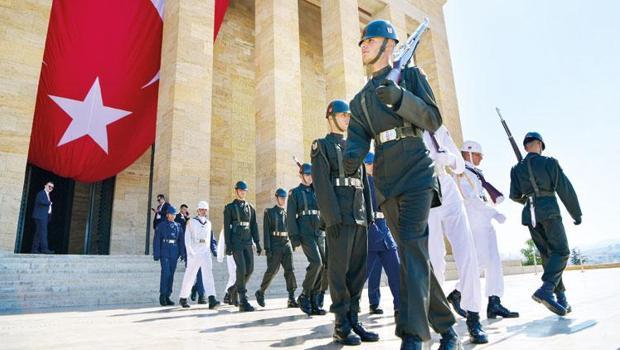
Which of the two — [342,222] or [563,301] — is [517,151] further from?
[342,222]

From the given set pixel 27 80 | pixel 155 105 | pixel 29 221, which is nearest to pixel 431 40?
pixel 155 105

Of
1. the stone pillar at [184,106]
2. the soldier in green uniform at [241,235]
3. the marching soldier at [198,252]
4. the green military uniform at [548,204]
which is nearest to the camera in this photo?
the green military uniform at [548,204]

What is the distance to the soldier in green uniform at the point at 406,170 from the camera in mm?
2129

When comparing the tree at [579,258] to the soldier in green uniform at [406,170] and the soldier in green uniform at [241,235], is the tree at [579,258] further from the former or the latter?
the soldier in green uniform at [406,170]

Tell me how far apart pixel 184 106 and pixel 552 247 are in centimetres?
997

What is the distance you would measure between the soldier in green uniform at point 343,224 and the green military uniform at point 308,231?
2.02 metres

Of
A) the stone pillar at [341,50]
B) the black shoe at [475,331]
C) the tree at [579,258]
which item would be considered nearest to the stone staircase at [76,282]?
the black shoe at [475,331]

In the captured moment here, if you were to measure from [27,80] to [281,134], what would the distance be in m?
7.12

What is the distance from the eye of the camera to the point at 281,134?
13594 millimetres

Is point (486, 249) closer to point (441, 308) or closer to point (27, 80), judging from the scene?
point (441, 308)

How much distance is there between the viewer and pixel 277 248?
22.1 ft

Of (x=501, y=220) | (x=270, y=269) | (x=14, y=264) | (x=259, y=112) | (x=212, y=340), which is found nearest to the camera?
(x=212, y=340)

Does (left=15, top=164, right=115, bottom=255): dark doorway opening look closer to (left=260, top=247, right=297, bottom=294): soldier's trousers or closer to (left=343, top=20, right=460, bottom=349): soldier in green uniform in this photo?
(left=260, top=247, right=297, bottom=294): soldier's trousers

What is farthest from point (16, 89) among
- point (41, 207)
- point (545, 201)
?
point (545, 201)
